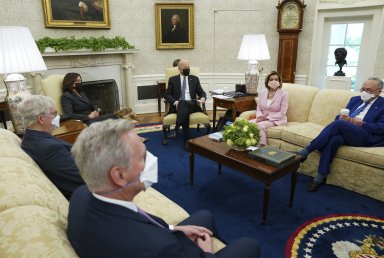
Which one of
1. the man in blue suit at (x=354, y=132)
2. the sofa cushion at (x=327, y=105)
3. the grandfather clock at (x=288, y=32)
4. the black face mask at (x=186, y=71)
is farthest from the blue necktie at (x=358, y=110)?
the grandfather clock at (x=288, y=32)

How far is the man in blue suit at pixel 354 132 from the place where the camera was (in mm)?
2844

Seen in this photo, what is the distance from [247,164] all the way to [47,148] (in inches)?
58.5

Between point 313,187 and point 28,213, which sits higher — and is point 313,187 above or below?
below

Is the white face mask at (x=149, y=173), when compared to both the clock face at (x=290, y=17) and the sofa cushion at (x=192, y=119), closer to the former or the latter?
the sofa cushion at (x=192, y=119)

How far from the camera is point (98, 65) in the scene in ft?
17.3

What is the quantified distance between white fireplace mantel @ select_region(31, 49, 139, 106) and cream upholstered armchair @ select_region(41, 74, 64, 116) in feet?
2.97

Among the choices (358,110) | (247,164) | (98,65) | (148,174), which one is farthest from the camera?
(98,65)

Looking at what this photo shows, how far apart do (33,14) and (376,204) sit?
5.24 meters

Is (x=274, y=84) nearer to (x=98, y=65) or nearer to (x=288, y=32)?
(x=288, y=32)

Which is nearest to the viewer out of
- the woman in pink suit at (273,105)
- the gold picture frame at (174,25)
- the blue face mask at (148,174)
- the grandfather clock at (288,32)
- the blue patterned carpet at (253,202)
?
the blue face mask at (148,174)

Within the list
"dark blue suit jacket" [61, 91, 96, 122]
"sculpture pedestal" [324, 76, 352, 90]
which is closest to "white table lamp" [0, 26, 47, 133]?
"dark blue suit jacket" [61, 91, 96, 122]

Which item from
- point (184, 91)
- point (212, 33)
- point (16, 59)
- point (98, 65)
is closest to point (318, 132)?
point (184, 91)

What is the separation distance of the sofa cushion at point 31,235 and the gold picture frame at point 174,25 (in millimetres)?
5169

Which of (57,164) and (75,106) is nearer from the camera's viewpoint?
(57,164)
